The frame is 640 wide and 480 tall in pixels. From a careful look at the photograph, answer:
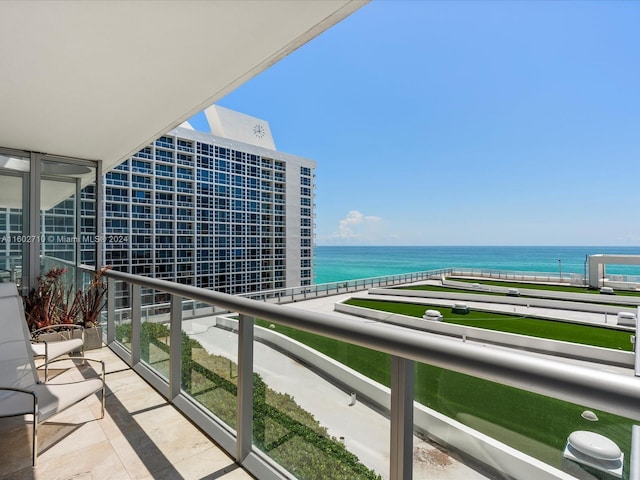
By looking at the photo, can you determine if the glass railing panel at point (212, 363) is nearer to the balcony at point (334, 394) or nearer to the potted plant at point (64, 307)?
the balcony at point (334, 394)

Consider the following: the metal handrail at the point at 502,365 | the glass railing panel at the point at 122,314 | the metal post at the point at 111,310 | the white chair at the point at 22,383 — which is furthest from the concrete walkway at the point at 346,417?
the metal post at the point at 111,310

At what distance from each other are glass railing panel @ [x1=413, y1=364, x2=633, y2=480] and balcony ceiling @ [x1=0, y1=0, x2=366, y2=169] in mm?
1911

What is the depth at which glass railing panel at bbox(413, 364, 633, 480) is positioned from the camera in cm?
82

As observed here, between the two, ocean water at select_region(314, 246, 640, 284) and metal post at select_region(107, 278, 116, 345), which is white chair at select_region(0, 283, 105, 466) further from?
ocean water at select_region(314, 246, 640, 284)

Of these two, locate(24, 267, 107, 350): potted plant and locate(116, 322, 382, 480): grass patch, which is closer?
locate(116, 322, 382, 480): grass patch

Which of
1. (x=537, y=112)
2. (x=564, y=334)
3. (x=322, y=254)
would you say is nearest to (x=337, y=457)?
(x=564, y=334)

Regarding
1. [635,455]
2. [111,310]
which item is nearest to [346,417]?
[635,455]

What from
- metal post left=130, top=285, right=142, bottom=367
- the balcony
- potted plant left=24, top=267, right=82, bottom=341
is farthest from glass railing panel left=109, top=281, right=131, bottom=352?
the balcony

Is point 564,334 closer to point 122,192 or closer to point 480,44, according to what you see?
point 480,44

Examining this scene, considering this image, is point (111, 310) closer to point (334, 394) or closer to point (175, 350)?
point (175, 350)

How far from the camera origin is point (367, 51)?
84.0 ft

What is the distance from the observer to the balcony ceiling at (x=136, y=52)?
1.84 m

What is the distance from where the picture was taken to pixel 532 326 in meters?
19.9

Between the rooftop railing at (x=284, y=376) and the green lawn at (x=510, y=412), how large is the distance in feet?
0.08
